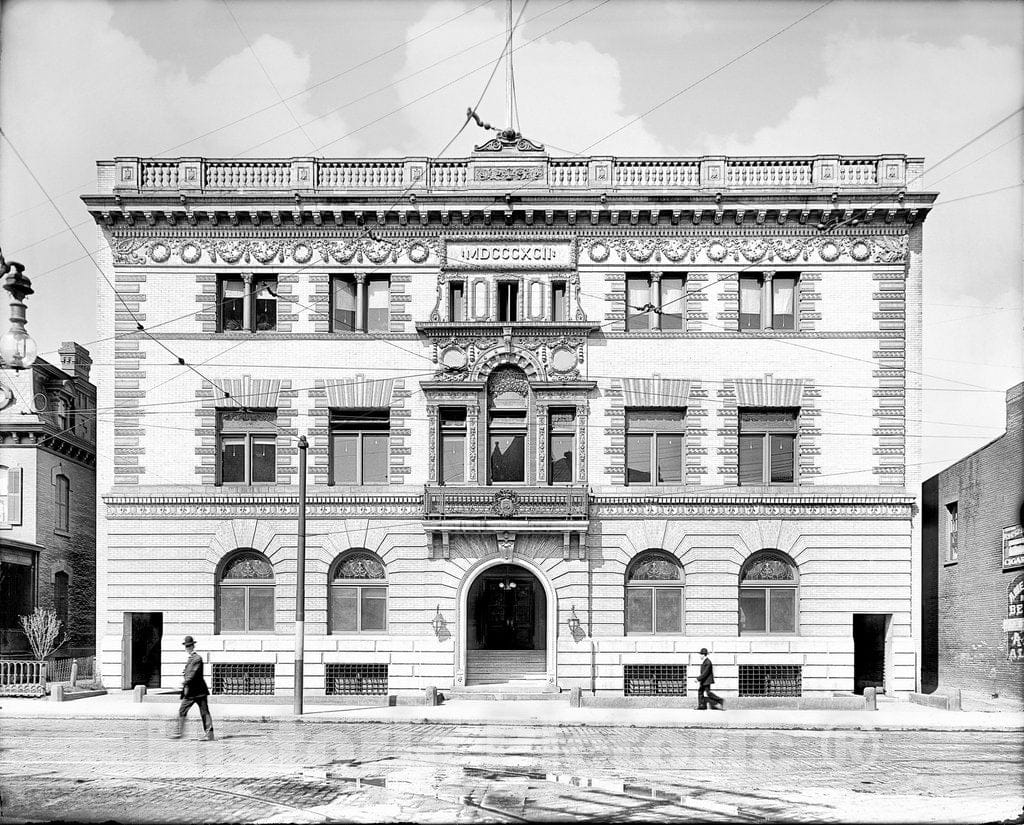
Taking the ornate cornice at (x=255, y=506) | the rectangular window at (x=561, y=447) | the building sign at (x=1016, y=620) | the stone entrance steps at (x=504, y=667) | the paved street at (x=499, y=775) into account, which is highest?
the rectangular window at (x=561, y=447)

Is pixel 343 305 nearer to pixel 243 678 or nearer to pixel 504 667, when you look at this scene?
pixel 243 678

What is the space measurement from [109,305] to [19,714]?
11.5 metres

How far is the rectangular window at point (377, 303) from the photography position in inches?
1131

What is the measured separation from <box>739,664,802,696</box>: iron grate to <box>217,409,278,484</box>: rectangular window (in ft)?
47.6

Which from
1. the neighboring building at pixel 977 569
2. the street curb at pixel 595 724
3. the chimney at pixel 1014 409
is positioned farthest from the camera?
the chimney at pixel 1014 409

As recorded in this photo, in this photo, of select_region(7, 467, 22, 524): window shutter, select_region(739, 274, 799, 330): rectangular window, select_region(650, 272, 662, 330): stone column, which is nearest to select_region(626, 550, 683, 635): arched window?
select_region(650, 272, 662, 330): stone column

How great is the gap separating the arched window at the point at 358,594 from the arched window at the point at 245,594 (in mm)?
1910

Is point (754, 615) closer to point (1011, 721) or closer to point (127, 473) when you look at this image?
point (1011, 721)

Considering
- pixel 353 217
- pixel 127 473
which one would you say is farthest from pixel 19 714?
pixel 353 217

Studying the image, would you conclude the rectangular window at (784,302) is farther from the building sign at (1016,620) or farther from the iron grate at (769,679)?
the iron grate at (769,679)

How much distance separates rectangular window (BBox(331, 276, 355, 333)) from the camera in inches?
1129

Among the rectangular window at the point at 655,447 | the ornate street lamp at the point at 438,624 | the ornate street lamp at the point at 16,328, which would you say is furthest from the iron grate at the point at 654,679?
the ornate street lamp at the point at 16,328

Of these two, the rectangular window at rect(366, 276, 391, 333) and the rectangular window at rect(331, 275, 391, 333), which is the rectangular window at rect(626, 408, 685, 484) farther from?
the rectangular window at rect(331, 275, 391, 333)

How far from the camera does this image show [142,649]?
2927 cm
